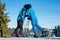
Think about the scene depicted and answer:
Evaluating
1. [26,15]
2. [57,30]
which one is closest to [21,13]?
[26,15]

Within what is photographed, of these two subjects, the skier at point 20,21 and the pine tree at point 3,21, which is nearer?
the pine tree at point 3,21

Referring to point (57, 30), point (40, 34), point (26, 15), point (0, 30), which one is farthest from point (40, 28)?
point (57, 30)

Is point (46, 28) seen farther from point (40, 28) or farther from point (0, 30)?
point (0, 30)

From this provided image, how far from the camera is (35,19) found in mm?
16641

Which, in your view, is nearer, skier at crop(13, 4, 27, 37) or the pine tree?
the pine tree

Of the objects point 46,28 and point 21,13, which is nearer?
point 21,13

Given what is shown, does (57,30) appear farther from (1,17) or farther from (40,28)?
(1,17)

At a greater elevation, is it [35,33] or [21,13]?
[21,13]

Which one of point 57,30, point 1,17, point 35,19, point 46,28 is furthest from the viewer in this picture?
point 57,30

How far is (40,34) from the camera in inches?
680

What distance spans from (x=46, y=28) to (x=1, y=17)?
537cm

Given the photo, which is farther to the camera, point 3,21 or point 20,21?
point 20,21

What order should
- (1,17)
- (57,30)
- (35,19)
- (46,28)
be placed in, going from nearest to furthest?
(1,17)
(35,19)
(46,28)
(57,30)

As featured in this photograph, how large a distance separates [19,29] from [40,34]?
206 centimetres
